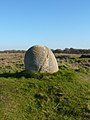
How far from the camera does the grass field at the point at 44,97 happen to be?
42.7 feet

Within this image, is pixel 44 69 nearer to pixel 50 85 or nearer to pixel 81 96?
pixel 50 85

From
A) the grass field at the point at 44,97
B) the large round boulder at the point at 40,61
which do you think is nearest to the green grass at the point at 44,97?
the grass field at the point at 44,97

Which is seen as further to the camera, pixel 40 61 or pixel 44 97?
pixel 40 61

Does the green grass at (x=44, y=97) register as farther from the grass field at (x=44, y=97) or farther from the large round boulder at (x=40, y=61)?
the large round boulder at (x=40, y=61)

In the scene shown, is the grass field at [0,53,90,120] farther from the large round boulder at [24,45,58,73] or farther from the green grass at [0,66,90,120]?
the large round boulder at [24,45,58,73]

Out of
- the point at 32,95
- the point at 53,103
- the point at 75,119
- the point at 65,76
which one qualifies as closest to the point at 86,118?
the point at 75,119

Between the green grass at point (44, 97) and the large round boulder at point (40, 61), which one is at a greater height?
the large round boulder at point (40, 61)

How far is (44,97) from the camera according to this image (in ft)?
46.8

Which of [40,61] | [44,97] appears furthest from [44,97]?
[40,61]

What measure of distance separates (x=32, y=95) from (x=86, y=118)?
2997mm

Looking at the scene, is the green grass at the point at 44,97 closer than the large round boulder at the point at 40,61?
Yes

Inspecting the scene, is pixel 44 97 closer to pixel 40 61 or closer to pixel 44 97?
pixel 44 97

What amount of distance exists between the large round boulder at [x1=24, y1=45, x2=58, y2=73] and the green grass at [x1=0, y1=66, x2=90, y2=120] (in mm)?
516

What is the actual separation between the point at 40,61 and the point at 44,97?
358 cm
